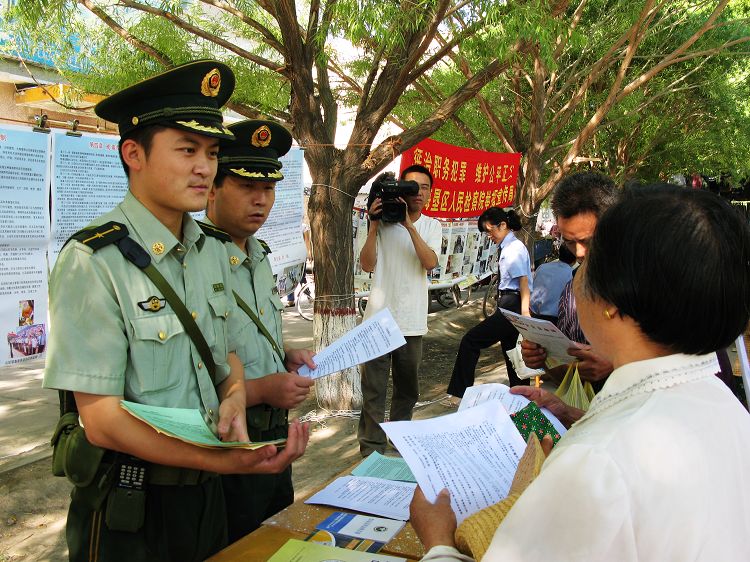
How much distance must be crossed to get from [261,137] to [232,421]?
1200 mm

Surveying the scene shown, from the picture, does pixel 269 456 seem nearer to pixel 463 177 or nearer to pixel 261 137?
pixel 261 137

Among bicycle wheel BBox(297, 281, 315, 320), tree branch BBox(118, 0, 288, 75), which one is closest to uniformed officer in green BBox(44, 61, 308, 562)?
tree branch BBox(118, 0, 288, 75)

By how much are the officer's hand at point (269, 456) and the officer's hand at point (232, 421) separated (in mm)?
101

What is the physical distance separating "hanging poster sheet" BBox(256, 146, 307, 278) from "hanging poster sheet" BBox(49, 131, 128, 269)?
1.14m

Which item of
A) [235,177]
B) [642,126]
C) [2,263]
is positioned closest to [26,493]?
[2,263]

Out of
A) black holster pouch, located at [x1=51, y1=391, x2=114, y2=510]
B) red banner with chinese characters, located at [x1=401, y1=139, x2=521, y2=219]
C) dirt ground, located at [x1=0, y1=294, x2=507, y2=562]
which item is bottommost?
dirt ground, located at [x1=0, y1=294, x2=507, y2=562]

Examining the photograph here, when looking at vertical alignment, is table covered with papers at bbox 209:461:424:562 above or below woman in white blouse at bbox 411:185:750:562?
below

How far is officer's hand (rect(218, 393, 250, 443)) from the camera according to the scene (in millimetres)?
1480

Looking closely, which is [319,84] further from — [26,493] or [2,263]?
[26,493]

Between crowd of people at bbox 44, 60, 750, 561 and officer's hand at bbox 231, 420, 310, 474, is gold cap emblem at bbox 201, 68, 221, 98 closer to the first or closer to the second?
crowd of people at bbox 44, 60, 750, 561

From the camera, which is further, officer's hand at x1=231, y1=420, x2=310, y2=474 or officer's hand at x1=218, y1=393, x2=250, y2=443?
officer's hand at x1=218, y1=393, x2=250, y2=443

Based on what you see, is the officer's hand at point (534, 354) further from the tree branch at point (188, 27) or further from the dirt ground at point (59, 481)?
the tree branch at point (188, 27)

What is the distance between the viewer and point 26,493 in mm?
3307

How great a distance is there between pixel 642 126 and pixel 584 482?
1542cm
